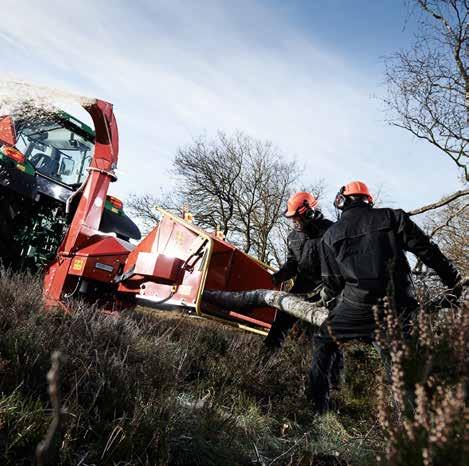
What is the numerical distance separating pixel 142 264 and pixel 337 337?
6.30ft

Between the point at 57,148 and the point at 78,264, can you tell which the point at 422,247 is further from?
the point at 57,148

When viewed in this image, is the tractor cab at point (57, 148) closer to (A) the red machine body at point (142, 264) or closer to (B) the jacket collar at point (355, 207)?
(A) the red machine body at point (142, 264)

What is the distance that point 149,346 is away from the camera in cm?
341

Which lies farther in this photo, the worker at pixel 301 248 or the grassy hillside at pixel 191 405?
the worker at pixel 301 248

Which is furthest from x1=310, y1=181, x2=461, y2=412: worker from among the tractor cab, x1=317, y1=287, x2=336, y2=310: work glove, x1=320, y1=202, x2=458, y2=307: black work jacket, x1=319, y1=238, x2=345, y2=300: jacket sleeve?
the tractor cab

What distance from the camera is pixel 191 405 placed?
109 inches

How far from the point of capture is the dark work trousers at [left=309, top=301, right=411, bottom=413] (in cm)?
300

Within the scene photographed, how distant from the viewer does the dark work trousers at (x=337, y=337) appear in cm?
300

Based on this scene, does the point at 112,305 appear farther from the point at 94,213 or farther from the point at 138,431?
the point at 138,431

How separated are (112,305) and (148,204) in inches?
721

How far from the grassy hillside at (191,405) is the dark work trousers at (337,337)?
188 mm

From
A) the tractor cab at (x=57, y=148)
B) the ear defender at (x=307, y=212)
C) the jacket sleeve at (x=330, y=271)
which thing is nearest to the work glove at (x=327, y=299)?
the jacket sleeve at (x=330, y=271)

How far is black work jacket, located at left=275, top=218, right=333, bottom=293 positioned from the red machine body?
313mm

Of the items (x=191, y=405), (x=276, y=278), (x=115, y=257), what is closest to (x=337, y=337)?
(x=191, y=405)
